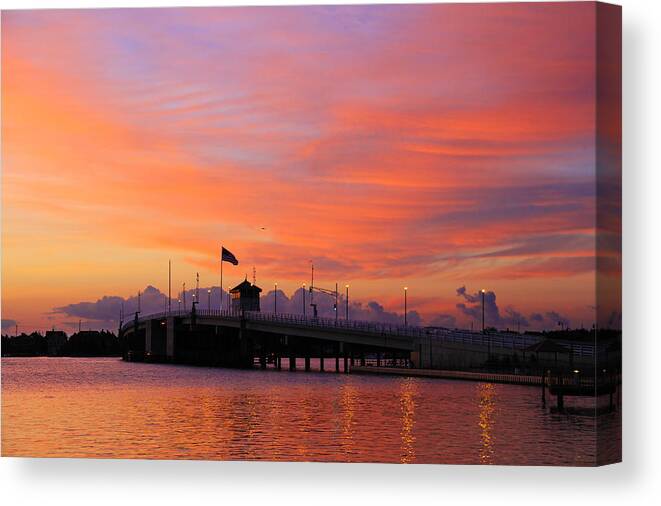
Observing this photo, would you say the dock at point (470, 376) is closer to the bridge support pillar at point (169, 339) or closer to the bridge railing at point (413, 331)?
the bridge railing at point (413, 331)

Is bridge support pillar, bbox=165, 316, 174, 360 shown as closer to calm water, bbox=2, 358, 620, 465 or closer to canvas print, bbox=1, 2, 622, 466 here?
calm water, bbox=2, 358, 620, 465

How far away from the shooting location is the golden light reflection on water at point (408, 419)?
23969 mm

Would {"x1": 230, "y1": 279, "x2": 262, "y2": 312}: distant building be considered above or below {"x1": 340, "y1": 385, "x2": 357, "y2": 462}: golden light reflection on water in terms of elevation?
above

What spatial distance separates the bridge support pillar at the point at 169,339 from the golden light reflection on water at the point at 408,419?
39.6m

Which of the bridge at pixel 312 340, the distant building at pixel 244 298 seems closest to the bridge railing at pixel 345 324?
the bridge at pixel 312 340

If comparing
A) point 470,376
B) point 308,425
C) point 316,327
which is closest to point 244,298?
point 316,327

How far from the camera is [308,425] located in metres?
30.2

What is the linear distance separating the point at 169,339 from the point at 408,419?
61.0 meters

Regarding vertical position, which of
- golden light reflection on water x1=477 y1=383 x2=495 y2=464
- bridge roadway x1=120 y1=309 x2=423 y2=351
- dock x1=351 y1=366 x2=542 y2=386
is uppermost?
bridge roadway x1=120 y1=309 x2=423 y2=351

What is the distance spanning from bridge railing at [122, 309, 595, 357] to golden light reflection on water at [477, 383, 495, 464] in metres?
2.66

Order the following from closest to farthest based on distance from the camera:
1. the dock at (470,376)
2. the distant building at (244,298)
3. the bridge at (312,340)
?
1. the dock at (470,376)
2. the bridge at (312,340)
3. the distant building at (244,298)

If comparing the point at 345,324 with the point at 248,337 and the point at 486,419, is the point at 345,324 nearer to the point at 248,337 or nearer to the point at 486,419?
the point at 248,337

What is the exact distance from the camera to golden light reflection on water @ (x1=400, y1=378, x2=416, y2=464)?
78.6 ft

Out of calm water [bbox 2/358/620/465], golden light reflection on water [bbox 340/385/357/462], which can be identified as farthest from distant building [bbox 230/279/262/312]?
calm water [bbox 2/358/620/465]
